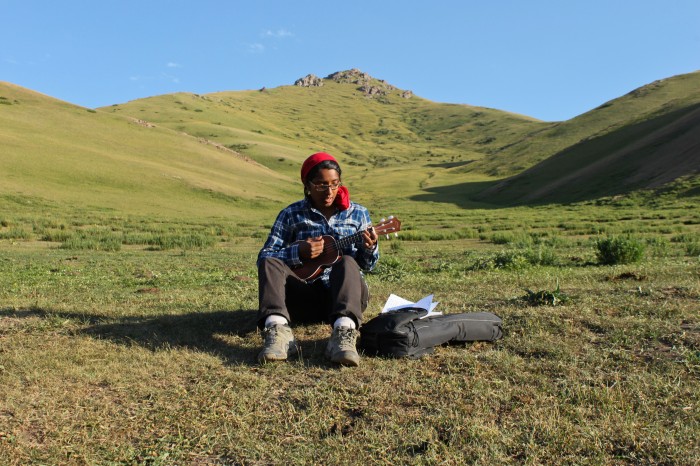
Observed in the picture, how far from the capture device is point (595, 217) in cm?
3372

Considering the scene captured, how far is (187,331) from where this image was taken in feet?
18.7

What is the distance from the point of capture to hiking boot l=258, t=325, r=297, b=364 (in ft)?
14.7

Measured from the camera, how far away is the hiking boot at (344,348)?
171 inches

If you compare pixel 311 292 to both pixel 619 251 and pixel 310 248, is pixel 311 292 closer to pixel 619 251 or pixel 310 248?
pixel 310 248

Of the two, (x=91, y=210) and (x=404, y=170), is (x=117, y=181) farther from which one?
(x=404, y=170)

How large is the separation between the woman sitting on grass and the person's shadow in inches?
14.1

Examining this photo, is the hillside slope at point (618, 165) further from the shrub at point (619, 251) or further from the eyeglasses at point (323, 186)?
the eyeglasses at point (323, 186)

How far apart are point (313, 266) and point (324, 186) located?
850 mm

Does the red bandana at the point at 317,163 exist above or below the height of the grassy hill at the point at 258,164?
below

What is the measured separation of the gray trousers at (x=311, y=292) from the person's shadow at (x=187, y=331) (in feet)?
1.33

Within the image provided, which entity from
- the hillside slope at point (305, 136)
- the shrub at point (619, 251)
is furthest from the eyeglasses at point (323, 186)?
the hillside slope at point (305, 136)

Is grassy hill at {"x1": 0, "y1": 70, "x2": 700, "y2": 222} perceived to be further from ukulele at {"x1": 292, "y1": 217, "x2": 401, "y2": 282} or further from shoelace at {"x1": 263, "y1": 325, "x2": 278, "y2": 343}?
shoelace at {"x1": 263, "y1": 325, "x2": 278, "y2": 343}

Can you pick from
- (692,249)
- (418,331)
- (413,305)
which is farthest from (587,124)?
(418,331)

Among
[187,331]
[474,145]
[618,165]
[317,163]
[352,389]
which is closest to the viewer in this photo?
[352,389]
